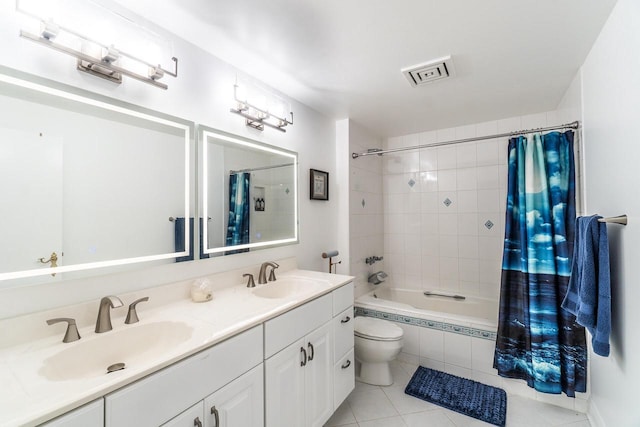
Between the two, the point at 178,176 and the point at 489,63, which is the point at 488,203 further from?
the point at 178,176

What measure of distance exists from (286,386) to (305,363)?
158mm

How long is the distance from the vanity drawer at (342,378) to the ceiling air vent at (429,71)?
1.91 m

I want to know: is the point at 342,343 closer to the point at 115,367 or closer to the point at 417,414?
the point at 417,414

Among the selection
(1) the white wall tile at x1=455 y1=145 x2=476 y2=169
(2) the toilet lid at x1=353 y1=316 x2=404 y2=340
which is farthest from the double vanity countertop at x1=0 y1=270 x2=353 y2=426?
(1) the white wall tile at x1=455 y1=145 x2=476 y2=169

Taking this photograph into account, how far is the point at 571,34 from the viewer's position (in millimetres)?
1485

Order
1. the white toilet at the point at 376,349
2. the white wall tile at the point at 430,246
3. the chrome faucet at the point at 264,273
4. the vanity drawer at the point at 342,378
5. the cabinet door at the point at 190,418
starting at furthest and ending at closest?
the white wall tile at the point at 430,246
the white toilet at the point at 376,349
the chrome faucet at the point at 264,273
the vanity drawer at the point at 342,378
the cabinet door at the point at 190,418

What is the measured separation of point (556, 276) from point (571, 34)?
1.49 metres

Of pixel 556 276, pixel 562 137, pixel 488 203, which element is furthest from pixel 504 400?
pixel 562 137

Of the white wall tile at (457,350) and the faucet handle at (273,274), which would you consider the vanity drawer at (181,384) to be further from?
the white wall tile at (457,350)

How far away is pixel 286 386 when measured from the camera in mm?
1364

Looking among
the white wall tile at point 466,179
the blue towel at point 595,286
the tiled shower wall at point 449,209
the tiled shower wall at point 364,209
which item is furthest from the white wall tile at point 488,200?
the blue towel at point 595,286

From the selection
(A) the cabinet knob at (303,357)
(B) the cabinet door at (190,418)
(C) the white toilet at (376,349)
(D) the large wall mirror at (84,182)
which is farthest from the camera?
(C) the white toilet at (376,349)

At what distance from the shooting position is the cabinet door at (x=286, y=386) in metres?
1.27

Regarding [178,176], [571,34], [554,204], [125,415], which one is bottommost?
[125,415]
